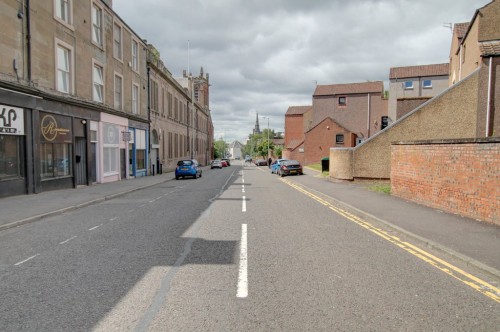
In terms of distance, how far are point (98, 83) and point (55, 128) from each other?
559 centimetres

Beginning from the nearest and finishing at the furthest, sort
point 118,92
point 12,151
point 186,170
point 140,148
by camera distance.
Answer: point 12,151 < point 118,92 < point 186,170 < point 140,148

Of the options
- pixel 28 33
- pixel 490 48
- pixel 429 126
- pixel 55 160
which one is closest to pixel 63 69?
pixel 28 33

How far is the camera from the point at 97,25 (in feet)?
69.9

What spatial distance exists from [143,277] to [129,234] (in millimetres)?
3059

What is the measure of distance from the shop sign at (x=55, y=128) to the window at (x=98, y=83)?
138 inches

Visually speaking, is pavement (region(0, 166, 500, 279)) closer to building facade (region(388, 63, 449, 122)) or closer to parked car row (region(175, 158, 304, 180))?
parked car row (region(175, 158, 304, 180))

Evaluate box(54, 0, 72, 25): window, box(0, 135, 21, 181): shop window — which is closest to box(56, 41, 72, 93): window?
box(54, 0, 72, 25): window

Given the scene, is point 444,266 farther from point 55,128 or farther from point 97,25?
point 97,25

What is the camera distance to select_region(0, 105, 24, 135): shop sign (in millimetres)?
13008

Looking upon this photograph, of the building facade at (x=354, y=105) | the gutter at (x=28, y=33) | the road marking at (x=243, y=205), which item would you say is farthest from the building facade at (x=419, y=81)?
the gutter at (x=28, y=33)

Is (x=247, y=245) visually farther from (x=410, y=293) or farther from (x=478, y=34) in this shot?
(x=478, y=34)

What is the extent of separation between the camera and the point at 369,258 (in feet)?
19.5

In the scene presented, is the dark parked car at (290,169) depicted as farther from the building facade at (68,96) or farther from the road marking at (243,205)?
the road marking at (243,205)

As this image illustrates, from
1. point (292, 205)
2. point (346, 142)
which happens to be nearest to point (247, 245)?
point (292, 205)
